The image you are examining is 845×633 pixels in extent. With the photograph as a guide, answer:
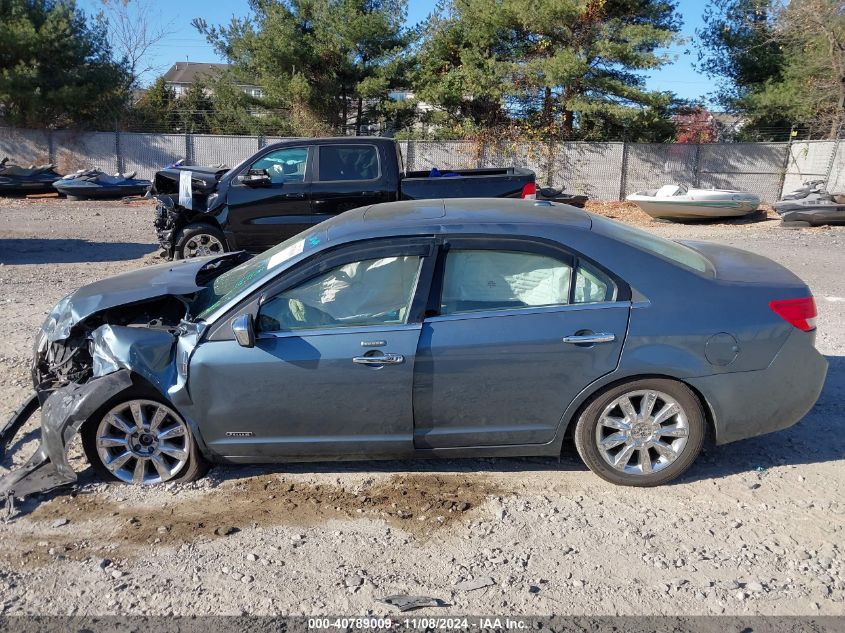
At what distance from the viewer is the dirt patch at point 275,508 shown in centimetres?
391

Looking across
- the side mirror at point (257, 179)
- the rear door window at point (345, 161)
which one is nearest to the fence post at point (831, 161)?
the rear door window at point (345, 161)

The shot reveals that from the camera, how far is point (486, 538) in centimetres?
382

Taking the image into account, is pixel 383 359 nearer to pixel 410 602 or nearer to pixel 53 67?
pixel 410 602

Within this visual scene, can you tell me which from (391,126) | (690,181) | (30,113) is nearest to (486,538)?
(690,181)

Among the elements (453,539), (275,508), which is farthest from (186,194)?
(453,539)

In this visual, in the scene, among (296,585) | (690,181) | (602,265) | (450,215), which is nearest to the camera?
(296,585)

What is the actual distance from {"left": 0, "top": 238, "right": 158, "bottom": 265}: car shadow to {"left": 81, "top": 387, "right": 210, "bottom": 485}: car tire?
26.2 feet

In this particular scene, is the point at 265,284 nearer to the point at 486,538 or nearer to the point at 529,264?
the point at 529,264

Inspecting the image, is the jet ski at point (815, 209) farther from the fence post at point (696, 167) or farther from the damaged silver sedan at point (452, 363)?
the damaged silver sedan at point (452, 363)

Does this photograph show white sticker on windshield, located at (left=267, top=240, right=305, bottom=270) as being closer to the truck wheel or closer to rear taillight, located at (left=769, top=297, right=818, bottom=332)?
rear taillight, located at (left=769, top=297, right=818, bottom=332)

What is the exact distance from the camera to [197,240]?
33.9 feet

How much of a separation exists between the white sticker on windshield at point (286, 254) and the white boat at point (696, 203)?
15.2m

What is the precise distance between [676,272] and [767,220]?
1715 centimetres

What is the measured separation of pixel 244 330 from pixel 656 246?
8.39ft
